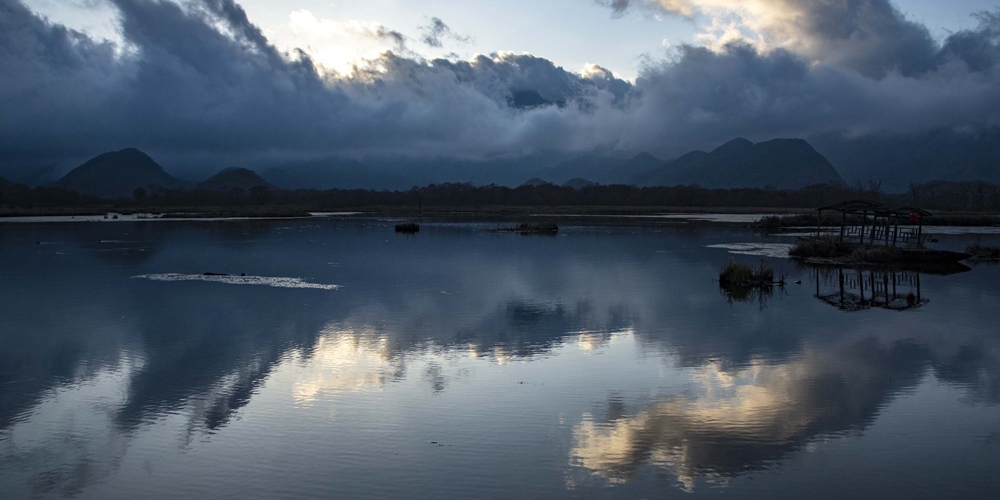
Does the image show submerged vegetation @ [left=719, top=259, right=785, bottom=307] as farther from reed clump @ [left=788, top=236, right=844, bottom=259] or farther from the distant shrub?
reed clump @ [left=788, top=236, right=844, bottom=259]

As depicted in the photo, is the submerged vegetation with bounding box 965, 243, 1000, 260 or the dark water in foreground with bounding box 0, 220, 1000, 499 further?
the submerged vegetation with bounding box 965, 243, 1000, 260

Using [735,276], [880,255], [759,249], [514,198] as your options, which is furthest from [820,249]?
[514,198]

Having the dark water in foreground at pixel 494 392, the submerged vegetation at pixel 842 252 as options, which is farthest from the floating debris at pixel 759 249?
the dark water in foreground at pixel 494 392

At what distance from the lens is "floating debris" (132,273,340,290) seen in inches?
891

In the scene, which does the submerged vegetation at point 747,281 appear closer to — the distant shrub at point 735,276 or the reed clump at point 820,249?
the distant shrub at point 735,276

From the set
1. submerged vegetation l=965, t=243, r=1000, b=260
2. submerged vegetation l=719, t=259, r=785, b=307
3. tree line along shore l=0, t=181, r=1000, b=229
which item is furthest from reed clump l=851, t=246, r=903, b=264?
tree line along shore l=0, t=181, r=1000, b=229

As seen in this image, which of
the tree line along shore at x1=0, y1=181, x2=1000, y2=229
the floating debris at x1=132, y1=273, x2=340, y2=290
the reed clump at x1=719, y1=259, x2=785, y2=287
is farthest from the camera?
the tree line along shore at x1=0, y1=181, x2=1000, y2=229

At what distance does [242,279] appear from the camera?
24.1 metres

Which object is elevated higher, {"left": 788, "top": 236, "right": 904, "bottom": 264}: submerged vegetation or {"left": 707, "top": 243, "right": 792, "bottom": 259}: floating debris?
{"left": 788, "top": 236, "right": 904, "bottom": 264}: submerged vegetation

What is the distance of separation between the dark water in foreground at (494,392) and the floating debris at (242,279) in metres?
0.54

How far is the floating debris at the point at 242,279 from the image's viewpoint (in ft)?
74.2

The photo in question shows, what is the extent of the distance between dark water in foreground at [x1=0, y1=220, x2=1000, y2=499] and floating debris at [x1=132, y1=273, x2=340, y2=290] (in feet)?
1.77

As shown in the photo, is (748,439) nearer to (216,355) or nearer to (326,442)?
(326,442)

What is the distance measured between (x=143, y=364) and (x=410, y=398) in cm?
495
